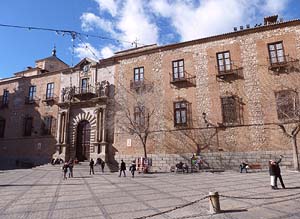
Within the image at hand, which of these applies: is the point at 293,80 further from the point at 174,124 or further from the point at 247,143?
the point at 174,124

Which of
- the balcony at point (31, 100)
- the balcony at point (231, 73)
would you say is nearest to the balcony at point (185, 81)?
the balcony at point (231, 73)

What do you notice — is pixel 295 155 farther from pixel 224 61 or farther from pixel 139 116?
pixel 139 116

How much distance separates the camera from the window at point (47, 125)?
2481cm

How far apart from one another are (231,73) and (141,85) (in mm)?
7905

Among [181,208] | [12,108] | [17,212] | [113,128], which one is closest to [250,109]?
[113,128]

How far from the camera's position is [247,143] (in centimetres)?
1750

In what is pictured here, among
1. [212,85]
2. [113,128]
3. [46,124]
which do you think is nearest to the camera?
[212,85]

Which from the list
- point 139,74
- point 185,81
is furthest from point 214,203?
point 139,74

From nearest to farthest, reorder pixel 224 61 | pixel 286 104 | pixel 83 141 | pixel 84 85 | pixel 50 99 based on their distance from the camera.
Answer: pixel 286 104, pixel 224 61, pixel 83 141, pixel 84 85, pixel 50 99

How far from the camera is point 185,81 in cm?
2014

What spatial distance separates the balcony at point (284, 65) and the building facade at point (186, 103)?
64 mm

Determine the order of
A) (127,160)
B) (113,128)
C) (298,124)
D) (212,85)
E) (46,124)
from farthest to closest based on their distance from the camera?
(46,124), (113,128), (127,160), (212,85), (298,124)

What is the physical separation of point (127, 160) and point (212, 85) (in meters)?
9.73

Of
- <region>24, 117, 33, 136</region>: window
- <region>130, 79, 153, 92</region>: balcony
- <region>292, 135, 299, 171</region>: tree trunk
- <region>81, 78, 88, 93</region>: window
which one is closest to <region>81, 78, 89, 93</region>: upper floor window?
<region>81, 78, 88, 93</region>: window
